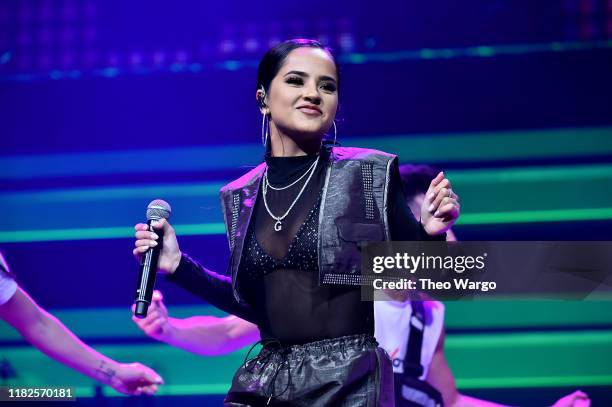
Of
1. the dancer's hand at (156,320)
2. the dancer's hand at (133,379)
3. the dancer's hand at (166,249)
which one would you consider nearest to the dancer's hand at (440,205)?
the dancer's hand at (166,249)

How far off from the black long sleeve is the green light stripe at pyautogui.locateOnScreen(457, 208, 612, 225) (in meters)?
1.47

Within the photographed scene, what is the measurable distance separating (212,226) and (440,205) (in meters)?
1.69

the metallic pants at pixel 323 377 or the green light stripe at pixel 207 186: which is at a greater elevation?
the green light stripe at pixel 207 186

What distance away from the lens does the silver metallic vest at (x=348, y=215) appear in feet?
5.35

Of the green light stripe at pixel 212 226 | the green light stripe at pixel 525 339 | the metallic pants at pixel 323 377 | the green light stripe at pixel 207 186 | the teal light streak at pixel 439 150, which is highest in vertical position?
the teal light streak at pixel 439 150

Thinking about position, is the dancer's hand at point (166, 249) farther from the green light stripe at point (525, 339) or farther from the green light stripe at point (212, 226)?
the green light stripe at point (525, 339)

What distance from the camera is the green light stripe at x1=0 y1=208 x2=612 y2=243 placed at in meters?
2.93

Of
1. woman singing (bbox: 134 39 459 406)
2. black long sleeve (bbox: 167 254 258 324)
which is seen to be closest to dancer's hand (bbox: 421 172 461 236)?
woman singing (bbox: 134 39 459 406)

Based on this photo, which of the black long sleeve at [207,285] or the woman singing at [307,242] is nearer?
the woman singing at [307,242]

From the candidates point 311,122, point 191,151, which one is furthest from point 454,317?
point 311,122

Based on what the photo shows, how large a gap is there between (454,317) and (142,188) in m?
1.34

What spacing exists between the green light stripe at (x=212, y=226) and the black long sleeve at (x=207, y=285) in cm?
133

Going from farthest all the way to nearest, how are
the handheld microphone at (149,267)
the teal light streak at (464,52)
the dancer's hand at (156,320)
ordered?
1. the teal light streak at (464,52)
2. the dancer's hand at (156,320)
3. the handheld microphone at (149,267)

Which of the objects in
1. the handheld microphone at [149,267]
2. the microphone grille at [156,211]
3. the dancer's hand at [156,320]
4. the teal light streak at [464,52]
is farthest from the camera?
the teal light streak at [464,52]
